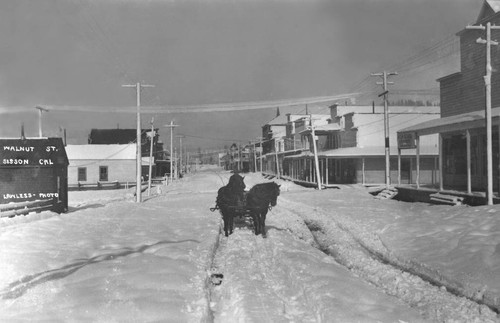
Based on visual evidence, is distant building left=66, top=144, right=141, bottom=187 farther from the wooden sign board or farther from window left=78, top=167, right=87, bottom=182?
the wooden sign board

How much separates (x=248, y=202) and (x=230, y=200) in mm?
698

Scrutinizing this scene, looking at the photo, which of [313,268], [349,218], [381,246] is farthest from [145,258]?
[349,218]

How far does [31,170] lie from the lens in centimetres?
2008

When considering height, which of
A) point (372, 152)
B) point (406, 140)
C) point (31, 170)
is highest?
point (406, 140)

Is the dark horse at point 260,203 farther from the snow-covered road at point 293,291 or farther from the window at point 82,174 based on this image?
the window at point 82,174

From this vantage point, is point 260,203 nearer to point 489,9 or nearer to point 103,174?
point 489,9

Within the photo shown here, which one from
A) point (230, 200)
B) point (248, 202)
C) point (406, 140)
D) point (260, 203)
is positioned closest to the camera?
point (260, 203)

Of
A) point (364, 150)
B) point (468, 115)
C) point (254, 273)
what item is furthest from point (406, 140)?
point (254, 273)

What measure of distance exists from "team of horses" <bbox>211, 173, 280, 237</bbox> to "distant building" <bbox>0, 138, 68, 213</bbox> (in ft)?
34.3

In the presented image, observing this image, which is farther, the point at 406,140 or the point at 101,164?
the point at 101,164

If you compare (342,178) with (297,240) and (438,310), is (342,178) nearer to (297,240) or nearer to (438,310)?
(297,240)

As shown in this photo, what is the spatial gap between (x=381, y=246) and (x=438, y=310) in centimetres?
509

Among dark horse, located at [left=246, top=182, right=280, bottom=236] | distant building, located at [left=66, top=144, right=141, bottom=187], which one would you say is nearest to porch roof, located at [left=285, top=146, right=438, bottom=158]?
dark horse, located at [left=246, top=182, right=280, bottom=236]

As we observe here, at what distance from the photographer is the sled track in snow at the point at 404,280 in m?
6.23
